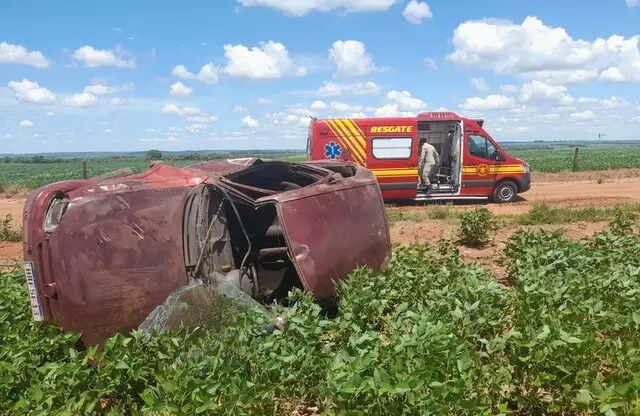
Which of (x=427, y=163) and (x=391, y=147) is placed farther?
(x=427, y=163)

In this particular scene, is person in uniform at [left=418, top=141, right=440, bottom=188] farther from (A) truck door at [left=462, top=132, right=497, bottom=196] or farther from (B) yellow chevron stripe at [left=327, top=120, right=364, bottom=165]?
(B) yellow chevron stripe at [left=327, top=120, right=364, bottom=165]

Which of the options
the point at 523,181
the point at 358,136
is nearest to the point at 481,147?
the point at 523,181

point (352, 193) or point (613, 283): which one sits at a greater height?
point (352, 193)

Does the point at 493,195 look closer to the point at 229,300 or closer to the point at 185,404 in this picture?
the point at 229,300

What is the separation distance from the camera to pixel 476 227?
8266mm

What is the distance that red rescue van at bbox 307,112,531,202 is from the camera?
1327cm

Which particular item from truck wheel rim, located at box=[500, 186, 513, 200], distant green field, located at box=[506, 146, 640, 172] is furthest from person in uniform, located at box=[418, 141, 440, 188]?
distant green field, located at box=[506, 146, 640, 172]

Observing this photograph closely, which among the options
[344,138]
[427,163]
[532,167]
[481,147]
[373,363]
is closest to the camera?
[373,363]

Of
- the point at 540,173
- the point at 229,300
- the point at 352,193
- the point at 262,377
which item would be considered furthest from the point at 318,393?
the point at 540,173

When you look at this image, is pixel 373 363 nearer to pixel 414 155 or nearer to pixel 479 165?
pixel 414 155

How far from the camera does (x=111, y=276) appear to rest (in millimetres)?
3908

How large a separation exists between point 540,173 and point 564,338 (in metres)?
23.4

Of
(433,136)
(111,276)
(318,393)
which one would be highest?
(433,136)

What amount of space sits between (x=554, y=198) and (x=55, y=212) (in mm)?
14576
